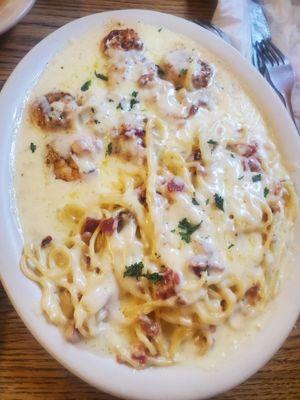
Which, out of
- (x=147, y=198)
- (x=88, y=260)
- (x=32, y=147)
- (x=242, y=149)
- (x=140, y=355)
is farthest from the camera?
(x=242, y=149)

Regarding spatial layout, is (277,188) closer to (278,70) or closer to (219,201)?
(219,201)

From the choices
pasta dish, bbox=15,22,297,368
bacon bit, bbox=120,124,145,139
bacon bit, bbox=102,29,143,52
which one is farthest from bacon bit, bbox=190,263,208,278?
bacon bit, bbox=102,29,143,52

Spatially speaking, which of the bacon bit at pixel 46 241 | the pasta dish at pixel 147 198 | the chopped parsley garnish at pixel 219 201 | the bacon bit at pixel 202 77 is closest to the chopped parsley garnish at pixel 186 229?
the pasta dish at pixel 147 198

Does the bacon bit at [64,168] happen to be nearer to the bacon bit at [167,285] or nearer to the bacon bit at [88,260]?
the bacon bit at [88,260]

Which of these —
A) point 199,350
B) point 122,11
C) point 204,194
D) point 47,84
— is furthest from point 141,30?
point 199,350

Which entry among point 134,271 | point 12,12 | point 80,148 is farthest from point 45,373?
point 12,12

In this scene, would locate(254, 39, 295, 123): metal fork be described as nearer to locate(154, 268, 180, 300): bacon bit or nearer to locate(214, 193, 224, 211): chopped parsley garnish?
locate(214, 193, 224, 211): chopped parsley garnish
